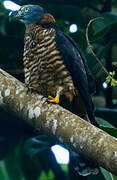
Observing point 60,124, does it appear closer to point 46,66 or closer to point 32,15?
point 46,66

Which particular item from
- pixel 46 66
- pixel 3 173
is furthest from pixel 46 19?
pixel 3 173

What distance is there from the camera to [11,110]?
265cm

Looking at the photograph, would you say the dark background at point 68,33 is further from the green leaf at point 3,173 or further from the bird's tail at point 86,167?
the bird's tail at point 86,167

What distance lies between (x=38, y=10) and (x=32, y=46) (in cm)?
45

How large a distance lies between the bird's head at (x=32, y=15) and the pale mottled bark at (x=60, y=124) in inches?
31.2

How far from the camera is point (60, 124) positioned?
2.40 metres

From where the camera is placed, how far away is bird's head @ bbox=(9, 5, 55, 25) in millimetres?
3443

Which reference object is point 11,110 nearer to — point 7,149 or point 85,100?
point 85,100

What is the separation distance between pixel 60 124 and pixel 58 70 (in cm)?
81

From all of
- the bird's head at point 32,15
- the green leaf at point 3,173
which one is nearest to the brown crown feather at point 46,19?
the bird's head at point 32,15

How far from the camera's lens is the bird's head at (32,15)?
344 cm

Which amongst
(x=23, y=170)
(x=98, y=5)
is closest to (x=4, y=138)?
(x=23, y=170)

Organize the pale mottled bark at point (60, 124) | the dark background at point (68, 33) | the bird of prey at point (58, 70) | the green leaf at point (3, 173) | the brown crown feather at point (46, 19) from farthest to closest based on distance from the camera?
the green leaf at point (3, 173) < the dark background at point (68, 33) < the brown crown feather at point (46, 19) < the bird of prey at point (58, 70) < the pale mottled bark at point (60, 124)

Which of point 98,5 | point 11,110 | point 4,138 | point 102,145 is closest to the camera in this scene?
point 102,145
